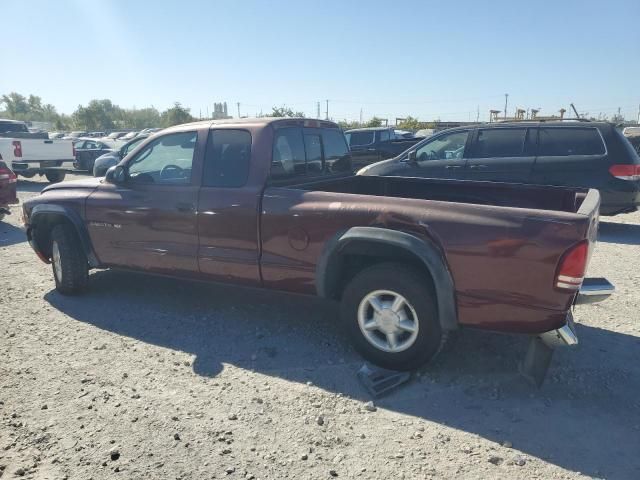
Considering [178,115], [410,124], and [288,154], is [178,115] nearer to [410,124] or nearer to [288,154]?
[410,124]

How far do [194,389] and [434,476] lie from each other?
169cm

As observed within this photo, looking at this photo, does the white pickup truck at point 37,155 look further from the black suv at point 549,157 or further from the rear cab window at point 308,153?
the rear cab window at point 308,153

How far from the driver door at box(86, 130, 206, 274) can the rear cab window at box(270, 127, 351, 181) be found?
72 cm

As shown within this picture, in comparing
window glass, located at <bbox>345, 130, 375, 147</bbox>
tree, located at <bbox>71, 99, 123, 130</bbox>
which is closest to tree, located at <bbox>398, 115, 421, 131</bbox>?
window glass, located at <bbox>345, 130, 375, 147</bbox>

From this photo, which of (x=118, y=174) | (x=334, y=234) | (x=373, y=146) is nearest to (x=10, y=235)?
(x=118, y=174)

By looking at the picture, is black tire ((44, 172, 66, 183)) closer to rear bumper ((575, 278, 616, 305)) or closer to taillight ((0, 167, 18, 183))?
taillight ((0, 167, 18, 183))

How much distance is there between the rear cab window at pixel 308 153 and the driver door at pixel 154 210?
2.37ft

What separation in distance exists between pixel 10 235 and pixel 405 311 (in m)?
7.70

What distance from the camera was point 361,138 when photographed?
1670 centimetres

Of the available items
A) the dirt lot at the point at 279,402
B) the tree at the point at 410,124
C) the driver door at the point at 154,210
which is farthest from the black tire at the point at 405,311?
the tree at the point at 410,124

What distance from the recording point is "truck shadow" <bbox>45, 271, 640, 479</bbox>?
290 centimetres

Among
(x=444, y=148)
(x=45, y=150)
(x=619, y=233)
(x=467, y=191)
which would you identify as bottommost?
(x=619, y=233)

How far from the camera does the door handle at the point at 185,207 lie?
432 cm

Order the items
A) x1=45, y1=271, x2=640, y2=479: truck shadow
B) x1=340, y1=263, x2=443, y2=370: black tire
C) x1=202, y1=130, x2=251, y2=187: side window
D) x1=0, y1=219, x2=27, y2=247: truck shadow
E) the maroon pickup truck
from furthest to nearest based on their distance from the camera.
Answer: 1. x1=0, y1=219, x2=27, y2=247: truck shadow
2. x1=202, y1=130, x2=251, y2=187: side window
3. x1=340, y1=263, x2=443, y2=370: black tire
4. the maroon pickup truck
5. x1=45, y1=271, x2=640, y2=479: truck shadow
